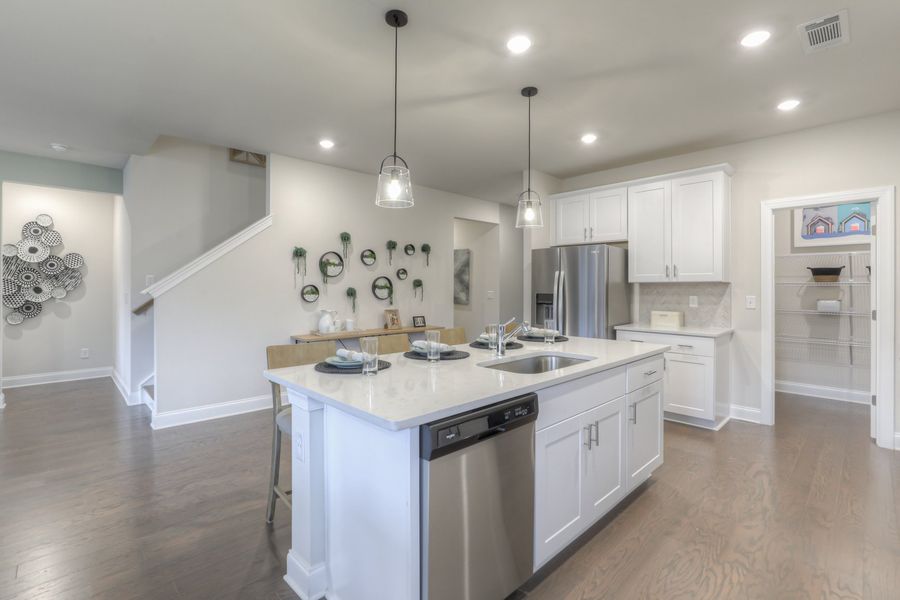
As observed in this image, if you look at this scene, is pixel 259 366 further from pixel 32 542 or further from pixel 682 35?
pixel 682 35

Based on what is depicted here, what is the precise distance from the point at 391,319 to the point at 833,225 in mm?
5136

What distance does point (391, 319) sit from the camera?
5.32m

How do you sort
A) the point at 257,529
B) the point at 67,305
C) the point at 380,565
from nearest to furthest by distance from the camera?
the point at 380,565, the point at 257,529, the point at 67,305

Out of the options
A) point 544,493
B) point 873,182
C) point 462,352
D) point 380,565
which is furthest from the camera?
point 873,182

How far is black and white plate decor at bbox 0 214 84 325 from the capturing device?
532 centimetres

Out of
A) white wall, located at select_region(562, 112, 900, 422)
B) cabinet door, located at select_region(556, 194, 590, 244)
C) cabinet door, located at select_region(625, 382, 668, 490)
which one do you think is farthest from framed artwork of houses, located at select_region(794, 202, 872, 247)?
cabinet door, located at select_region(625, 382, 668, 490)

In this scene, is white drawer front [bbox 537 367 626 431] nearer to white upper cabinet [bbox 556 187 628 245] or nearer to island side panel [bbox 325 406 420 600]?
island side panel [bbox 325 406 420 600]

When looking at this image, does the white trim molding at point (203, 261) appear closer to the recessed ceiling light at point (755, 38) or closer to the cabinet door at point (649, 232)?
the cabinet door at point (649, 232)

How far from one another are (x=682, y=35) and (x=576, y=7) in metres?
0.69

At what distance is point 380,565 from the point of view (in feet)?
4.72

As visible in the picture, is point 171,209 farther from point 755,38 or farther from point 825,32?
point 825,32

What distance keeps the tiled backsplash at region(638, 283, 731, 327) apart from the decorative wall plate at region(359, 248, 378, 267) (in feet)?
10.2

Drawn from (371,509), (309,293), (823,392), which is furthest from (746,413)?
(309,293)

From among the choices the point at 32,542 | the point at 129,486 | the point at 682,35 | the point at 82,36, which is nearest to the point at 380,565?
the point at 32,542
